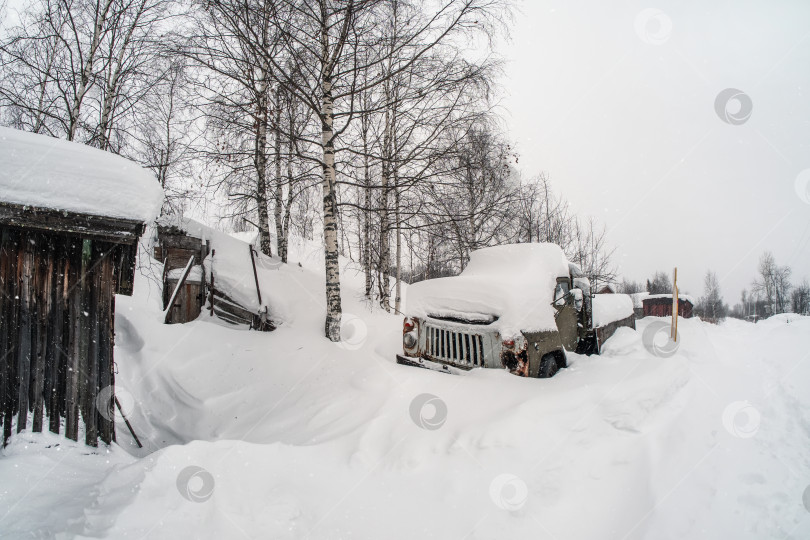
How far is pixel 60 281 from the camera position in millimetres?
3570

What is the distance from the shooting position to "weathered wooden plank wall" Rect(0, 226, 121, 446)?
10.9ft

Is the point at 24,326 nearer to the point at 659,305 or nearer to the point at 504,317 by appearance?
the point at 504,317

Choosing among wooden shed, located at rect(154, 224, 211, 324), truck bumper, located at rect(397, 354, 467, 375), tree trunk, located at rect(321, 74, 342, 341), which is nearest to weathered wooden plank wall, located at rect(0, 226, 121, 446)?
tree trunk, located at rect(321, 74, 342, 341)

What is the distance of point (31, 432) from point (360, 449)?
123 inches

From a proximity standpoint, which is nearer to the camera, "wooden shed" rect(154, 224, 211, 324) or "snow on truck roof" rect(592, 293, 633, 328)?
"snow on truck roof" rect(592, 293, 633, 328)

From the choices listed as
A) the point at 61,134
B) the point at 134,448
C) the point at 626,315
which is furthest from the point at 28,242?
the point at 626,315

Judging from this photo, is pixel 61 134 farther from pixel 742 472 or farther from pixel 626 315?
pixel 626 315

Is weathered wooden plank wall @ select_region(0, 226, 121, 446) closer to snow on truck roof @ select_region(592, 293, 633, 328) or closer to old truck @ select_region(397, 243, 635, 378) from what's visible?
old truck @ select_region(397, 243, 635, 378)

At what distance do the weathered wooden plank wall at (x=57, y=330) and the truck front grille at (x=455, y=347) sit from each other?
3.74 meters

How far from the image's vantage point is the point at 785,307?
53.1 meters

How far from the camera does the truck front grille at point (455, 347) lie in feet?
14.6

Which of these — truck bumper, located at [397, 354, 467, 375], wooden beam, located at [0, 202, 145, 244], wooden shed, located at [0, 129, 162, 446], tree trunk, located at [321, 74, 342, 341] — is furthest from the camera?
tree trunk, located at [321, 74, 342, 341]

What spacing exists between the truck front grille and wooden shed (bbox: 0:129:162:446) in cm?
358

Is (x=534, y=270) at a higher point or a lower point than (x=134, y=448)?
higher
